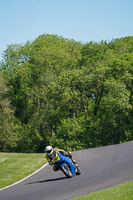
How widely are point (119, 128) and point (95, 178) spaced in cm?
3378

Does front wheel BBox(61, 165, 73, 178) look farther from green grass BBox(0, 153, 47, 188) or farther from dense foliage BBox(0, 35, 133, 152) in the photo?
dense foliage BBox(0, 35, 133, 152)

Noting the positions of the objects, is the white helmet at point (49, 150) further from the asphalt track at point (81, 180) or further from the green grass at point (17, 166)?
the green grass at point (17, 166)

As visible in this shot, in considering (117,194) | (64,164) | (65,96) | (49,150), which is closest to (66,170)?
(64,164)

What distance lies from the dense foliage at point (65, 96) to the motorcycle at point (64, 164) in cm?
3047

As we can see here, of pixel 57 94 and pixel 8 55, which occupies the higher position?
pixel 8 55

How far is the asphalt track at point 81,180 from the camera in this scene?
14102mm

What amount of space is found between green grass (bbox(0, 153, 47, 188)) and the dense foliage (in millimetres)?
22503

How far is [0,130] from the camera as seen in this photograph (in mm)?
55719

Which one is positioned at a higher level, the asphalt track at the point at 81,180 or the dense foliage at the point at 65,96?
the dense foliage at the point at 65,96

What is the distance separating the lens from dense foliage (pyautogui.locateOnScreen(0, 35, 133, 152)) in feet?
162

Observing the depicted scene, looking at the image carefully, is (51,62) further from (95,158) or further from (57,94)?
(95,158)

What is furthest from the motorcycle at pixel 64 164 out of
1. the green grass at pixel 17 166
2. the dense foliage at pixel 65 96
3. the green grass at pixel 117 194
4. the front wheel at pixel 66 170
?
the dense foliage at pixel 65 96

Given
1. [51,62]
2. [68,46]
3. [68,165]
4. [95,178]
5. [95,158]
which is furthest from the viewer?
[68,46]

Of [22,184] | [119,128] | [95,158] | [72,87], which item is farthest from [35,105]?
[22,184]
